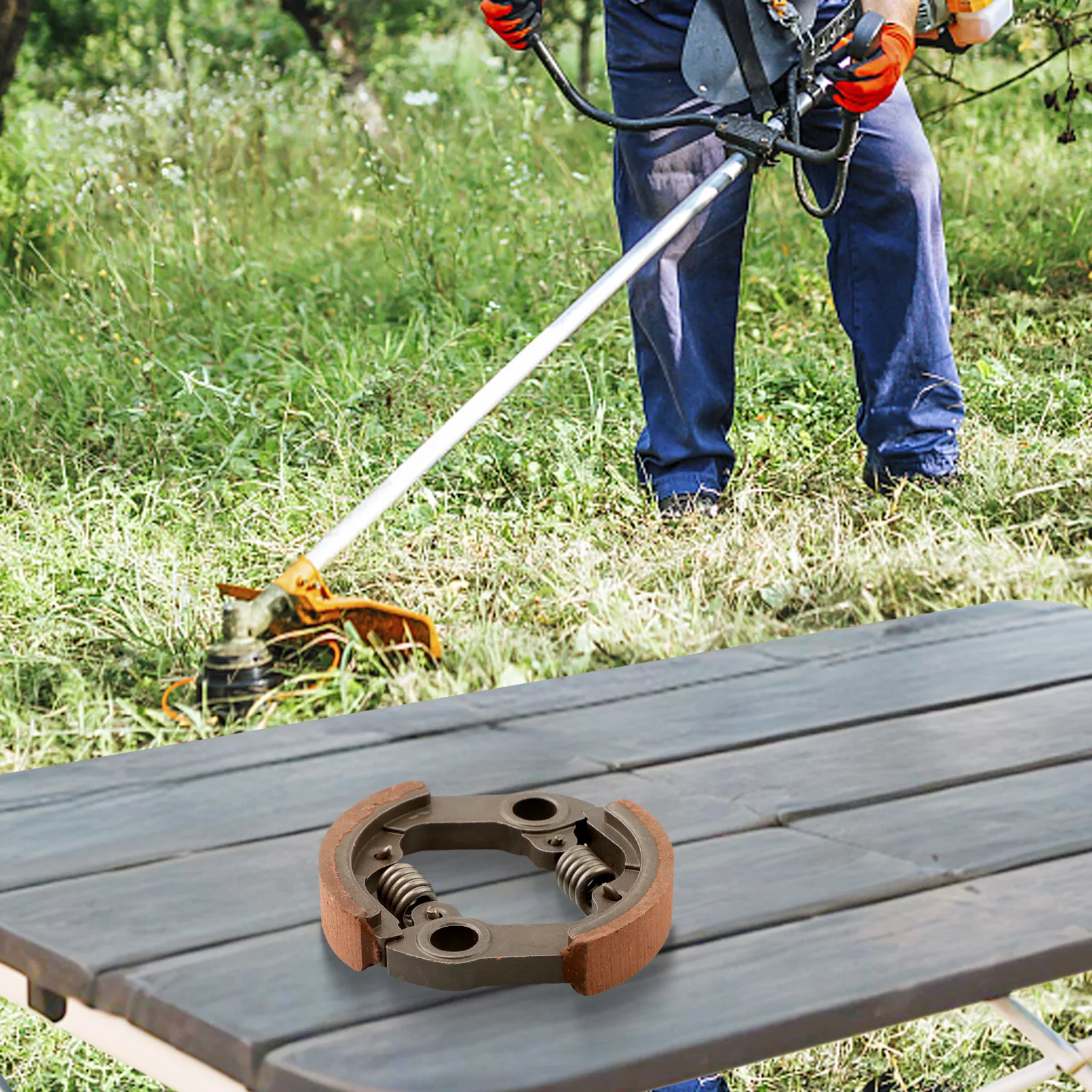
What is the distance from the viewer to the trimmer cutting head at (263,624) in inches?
90.3

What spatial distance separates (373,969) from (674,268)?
95.4 inches

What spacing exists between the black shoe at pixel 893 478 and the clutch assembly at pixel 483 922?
2189 mm

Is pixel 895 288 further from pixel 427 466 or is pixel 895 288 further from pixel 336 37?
pixel 336 37

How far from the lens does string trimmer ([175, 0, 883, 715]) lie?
2.30 m

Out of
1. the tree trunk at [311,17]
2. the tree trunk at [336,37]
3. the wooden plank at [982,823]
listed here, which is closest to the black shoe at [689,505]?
the wooden plank at [982,823]

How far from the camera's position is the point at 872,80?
2.46 meters

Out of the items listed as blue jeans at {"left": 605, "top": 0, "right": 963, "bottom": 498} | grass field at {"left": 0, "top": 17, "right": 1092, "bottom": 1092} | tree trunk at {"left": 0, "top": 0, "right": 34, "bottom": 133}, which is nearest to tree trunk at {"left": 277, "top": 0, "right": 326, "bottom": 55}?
grass field at {"left": 0, "top": 17, "right": 1092, "bottom": 1092}

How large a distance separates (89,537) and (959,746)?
2.31m

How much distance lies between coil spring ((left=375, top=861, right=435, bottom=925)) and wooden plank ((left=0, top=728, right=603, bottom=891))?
0.59 ft

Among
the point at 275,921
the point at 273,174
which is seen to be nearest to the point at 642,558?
the point at 275,921

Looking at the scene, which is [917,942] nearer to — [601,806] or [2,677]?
[601,806]

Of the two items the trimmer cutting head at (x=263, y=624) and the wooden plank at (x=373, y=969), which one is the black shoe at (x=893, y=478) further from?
the wooden plank at (x=373, y=969)

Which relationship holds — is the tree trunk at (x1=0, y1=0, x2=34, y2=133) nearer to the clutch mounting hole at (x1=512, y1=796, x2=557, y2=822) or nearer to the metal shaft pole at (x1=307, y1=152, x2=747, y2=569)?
the metal shaft pole at (x1=307, y1=152, x2=747, y2=569)

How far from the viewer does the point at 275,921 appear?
112cm
